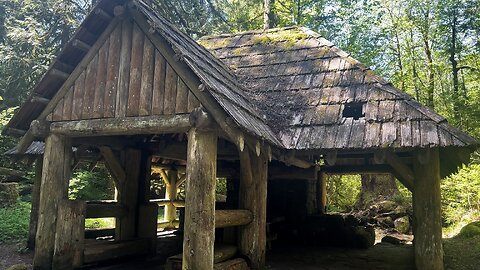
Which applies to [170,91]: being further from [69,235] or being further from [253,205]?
[69,235]

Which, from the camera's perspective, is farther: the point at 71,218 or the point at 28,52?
the point at 28,52

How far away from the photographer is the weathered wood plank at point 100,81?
6035 mm

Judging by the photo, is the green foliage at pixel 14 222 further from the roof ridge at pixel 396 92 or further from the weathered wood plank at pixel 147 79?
the roof ridge at pixel 396 92

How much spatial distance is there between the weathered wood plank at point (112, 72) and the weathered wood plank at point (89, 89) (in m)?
0.27

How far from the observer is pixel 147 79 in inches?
227

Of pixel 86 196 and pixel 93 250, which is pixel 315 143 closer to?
pixel 93 250

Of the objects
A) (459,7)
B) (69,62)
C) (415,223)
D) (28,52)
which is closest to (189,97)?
(69,62)

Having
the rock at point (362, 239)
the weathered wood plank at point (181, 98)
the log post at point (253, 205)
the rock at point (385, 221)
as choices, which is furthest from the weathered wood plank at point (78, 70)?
the rock at point (385, 221)

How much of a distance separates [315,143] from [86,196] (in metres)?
11.5

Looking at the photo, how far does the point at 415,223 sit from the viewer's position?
275 inches

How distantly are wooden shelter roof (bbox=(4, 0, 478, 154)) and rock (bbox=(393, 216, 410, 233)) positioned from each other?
8741 mm

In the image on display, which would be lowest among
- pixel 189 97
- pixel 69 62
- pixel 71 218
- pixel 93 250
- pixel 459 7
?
pixel 93 250

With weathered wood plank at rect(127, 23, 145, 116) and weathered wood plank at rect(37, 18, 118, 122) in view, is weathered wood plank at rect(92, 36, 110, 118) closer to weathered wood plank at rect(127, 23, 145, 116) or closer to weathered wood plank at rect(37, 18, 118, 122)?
weathered wood plank at rect(37, 18, 118, 122)

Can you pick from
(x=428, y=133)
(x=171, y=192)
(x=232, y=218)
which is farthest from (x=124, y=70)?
(x=171, y=192)
